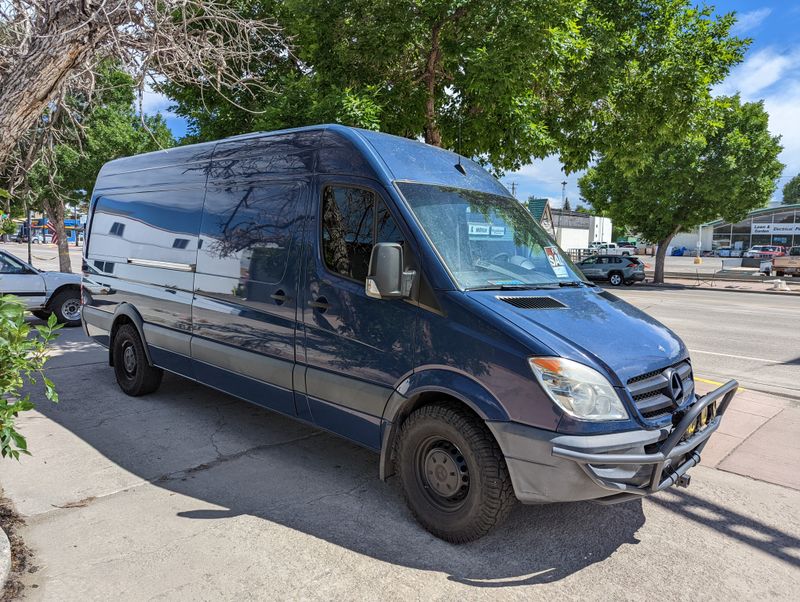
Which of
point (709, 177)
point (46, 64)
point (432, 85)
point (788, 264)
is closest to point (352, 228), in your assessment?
point (46, 64)

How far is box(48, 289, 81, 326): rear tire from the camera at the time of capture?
11.0 metres

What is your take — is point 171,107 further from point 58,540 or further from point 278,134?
point 58,540

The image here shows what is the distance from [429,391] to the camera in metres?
3.37

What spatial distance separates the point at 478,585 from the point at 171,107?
Result: 9622mm

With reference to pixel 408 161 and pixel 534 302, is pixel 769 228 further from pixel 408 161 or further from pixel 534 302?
pixel 534 302

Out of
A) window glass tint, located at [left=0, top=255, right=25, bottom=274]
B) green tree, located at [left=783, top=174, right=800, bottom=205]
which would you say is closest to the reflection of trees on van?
window glass tint, located at [left=0, top=255, right=25, bottom=274]

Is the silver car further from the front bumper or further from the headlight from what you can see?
the headlight

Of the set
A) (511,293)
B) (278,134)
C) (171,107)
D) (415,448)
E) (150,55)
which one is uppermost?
(171,107)

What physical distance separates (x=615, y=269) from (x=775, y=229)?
40.6m

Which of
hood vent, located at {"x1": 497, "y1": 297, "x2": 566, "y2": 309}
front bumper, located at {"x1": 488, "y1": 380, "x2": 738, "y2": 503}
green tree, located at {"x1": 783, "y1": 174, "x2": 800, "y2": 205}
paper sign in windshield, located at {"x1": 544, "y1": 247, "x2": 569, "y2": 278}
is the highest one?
green tree, located at {"x1": 783, "y1": 174, "x2": 800, "y2": 205}

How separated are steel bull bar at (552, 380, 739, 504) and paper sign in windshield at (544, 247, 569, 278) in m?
1.23

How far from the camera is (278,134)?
4.55 metres

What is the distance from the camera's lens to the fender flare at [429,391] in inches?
122

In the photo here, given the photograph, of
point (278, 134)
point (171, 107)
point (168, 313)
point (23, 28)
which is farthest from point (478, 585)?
point (171, 107)
